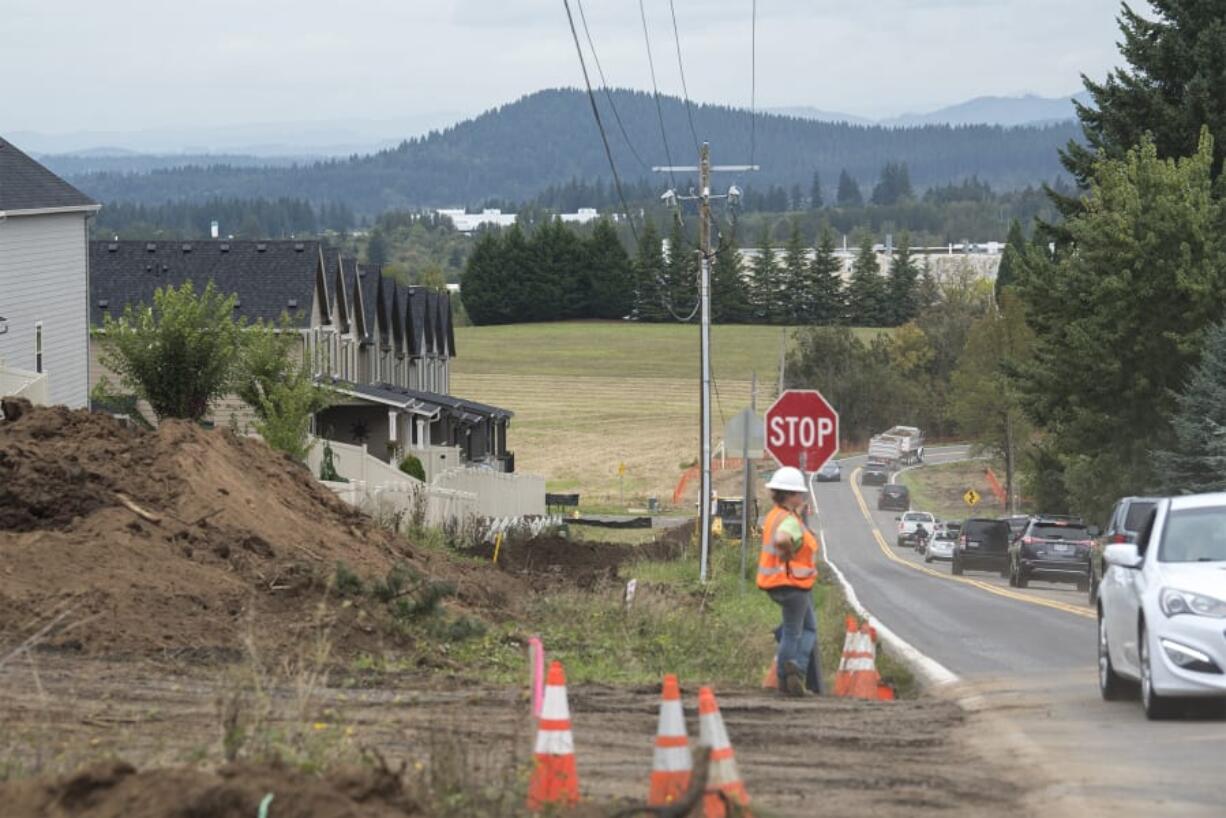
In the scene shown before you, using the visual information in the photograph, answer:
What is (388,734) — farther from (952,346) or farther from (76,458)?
(952,346)

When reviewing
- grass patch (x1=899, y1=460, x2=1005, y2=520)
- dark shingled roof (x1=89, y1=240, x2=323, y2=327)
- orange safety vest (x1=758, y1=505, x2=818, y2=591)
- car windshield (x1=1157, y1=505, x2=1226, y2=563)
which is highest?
dark shingled roof (x1=89, y1=240, x2=323, y2=327)

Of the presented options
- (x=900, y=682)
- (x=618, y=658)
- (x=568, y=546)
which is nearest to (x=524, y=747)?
(x=618, y=658)

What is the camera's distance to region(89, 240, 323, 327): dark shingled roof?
178ft

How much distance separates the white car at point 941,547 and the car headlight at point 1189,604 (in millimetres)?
46910

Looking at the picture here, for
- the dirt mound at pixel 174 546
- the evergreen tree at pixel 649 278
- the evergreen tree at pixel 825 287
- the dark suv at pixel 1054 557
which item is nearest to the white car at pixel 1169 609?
the dirt mound at pixel 174 546

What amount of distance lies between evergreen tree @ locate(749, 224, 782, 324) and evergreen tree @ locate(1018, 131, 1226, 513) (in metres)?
97.6

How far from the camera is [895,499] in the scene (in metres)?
96.9

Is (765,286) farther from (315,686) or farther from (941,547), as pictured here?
(315,686)

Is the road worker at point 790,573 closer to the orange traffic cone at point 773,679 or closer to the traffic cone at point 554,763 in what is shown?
the orange traffic cone at point 773,679

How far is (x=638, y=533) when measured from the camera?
200 feet

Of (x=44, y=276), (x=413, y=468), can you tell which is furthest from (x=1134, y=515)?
(x=44, y=276)

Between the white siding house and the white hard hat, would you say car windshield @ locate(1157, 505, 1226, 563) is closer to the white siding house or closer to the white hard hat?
the white hard hat

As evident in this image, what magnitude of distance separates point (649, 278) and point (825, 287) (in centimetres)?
2914

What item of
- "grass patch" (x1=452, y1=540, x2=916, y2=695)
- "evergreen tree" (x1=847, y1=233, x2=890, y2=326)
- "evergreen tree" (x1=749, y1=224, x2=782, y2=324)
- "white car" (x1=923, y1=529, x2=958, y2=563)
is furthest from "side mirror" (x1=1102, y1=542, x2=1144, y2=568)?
"evergreen tree" (x1=847, y1=233, x2=890, y2=326)
